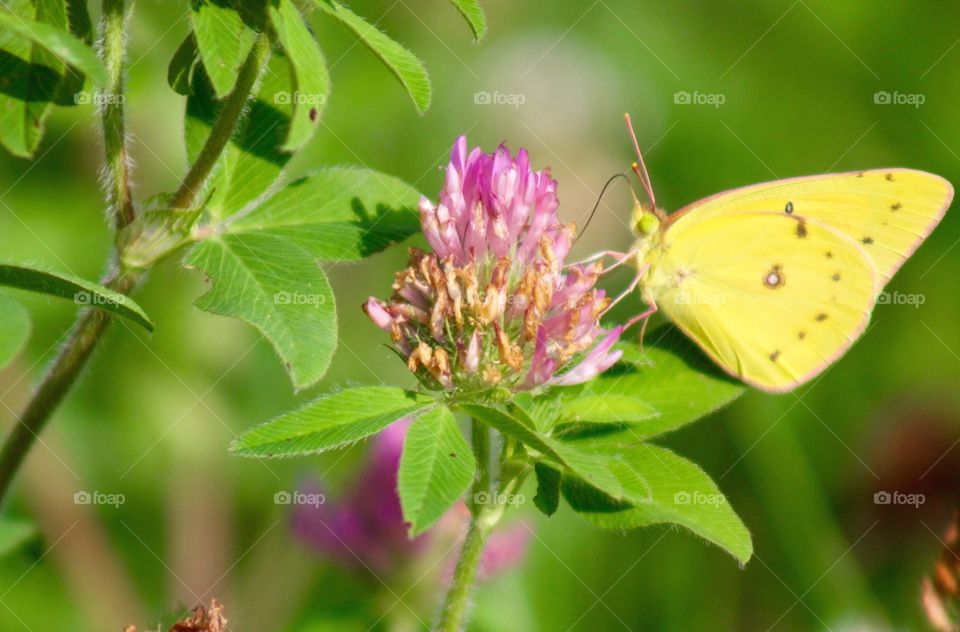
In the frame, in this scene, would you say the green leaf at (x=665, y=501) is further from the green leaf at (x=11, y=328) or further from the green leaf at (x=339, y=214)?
the green leaf at (x=11, y=328)

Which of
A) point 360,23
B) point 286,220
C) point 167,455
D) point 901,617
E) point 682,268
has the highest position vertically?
point 360,23

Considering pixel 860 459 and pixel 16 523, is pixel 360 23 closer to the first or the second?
pixel 16 523

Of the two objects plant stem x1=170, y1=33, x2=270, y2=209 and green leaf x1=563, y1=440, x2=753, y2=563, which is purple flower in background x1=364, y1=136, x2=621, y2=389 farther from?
plant stem x1=170, y1=33, x2=270, y2=209

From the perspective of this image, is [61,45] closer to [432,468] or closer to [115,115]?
[115,115]

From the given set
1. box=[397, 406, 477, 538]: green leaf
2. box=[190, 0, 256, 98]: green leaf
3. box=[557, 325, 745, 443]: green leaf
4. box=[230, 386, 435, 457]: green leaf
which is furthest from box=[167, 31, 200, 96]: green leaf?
box=[557, 325, 745, 443]: green leaf

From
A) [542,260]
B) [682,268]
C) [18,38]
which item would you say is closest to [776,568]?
Answer: [682,268]

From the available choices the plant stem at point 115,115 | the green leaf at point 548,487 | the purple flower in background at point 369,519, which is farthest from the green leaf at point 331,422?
the purple flower in background at point 369,519
